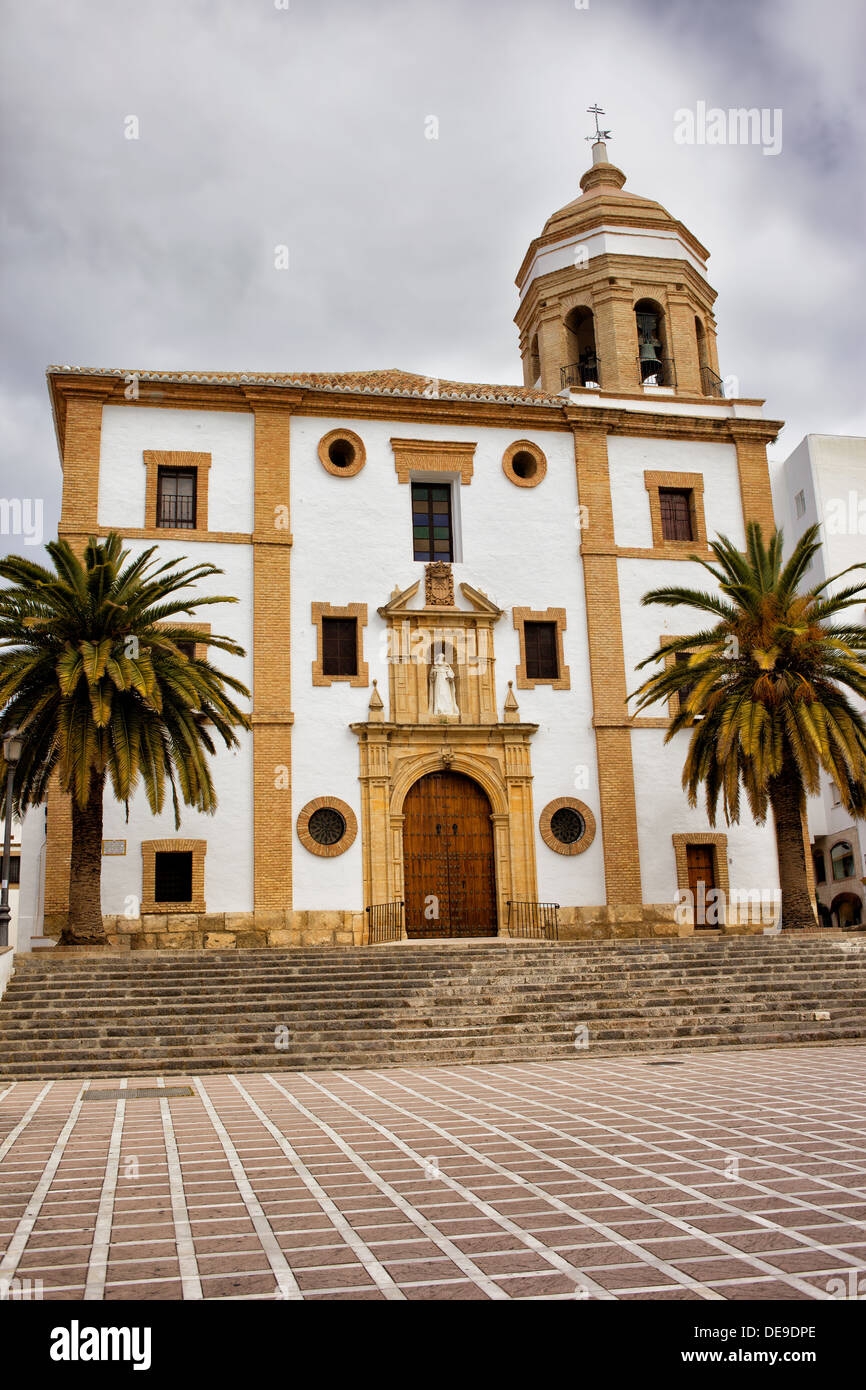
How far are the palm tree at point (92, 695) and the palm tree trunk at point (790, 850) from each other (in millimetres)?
8900

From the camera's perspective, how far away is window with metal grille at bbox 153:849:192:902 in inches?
744

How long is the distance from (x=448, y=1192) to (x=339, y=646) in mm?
15808

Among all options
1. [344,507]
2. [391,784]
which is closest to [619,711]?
[391,784]

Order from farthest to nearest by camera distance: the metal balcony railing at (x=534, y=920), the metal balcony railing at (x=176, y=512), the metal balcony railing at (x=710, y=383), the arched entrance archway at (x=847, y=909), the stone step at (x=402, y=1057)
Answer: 1. the arched entrance archway at (x=847, y=909)
2. the metal balcony railing at (x=710, y=383)
3. the metal balcony railing at (x=176, y=512)
4. the metal balcony railing at (x=534, y=920)
5. the stone step at (x=402, y=1057)

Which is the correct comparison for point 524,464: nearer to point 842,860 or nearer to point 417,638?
point 417,638

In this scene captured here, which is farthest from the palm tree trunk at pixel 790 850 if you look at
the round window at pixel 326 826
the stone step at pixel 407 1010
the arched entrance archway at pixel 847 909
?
the arched entrance archway at pixel 847 909

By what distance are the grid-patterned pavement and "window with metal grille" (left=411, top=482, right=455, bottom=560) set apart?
13.7 m

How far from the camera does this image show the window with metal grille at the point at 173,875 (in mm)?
18891

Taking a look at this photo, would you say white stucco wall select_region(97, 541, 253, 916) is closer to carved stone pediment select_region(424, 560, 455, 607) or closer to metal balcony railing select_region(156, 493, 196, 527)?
metal balcony railing select_region(156, 493, 196, 527)

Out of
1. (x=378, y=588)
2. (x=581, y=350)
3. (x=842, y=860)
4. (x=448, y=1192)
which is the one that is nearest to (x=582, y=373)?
(x=581, y=350)

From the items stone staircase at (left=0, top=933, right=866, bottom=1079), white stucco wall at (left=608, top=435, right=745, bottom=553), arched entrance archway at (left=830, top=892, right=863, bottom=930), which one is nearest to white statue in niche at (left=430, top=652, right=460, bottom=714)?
white stucco wall at (left=608, top=435, right=745, bottom=553)

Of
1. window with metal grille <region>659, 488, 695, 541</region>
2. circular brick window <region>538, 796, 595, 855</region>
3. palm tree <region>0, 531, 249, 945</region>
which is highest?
window with metal grille <region>659, 488, 695, 541</region>

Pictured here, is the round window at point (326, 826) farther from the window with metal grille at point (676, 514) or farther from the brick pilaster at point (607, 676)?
the window with metal grille at point (676, 514)

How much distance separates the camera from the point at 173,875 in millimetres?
18984
